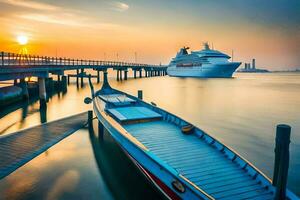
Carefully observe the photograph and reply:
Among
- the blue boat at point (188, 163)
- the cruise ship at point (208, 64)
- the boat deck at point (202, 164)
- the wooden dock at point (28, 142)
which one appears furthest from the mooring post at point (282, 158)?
the cruise ship at point (208, 64)

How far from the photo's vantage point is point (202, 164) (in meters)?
8.57

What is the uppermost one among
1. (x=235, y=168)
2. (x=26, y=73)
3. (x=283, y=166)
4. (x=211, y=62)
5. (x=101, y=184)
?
(x=211, y=62)

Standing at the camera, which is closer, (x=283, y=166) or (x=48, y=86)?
(x=283, y=166)

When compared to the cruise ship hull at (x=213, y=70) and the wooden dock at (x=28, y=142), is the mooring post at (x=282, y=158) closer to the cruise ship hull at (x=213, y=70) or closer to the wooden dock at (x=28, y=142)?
the wooden dock at (x=28, y=142)

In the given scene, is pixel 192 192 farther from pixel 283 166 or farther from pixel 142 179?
pixel 142 179

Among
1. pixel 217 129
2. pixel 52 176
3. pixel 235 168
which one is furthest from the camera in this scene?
pixel 217 129

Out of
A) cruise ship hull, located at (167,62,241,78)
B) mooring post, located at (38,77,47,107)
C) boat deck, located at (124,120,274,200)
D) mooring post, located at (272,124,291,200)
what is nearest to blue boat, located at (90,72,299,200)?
boat deck, located at (124,120,274,200)

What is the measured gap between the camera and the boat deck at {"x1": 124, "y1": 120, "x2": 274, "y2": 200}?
718 centimetres

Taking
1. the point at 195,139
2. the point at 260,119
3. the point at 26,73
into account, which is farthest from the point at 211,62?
the point at 195,139

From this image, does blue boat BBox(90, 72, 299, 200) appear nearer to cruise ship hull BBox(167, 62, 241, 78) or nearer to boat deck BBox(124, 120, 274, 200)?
boat deck BBox(124, 120, 274, 200)

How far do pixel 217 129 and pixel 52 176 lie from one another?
50.9ft

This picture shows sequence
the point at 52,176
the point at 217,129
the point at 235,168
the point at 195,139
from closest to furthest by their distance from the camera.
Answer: the point at 235,168 → the point at 195,139 → the point at 52,176 → the point at 217,129

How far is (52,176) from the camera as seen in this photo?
1166cm

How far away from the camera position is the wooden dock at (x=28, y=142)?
38.0 feet
